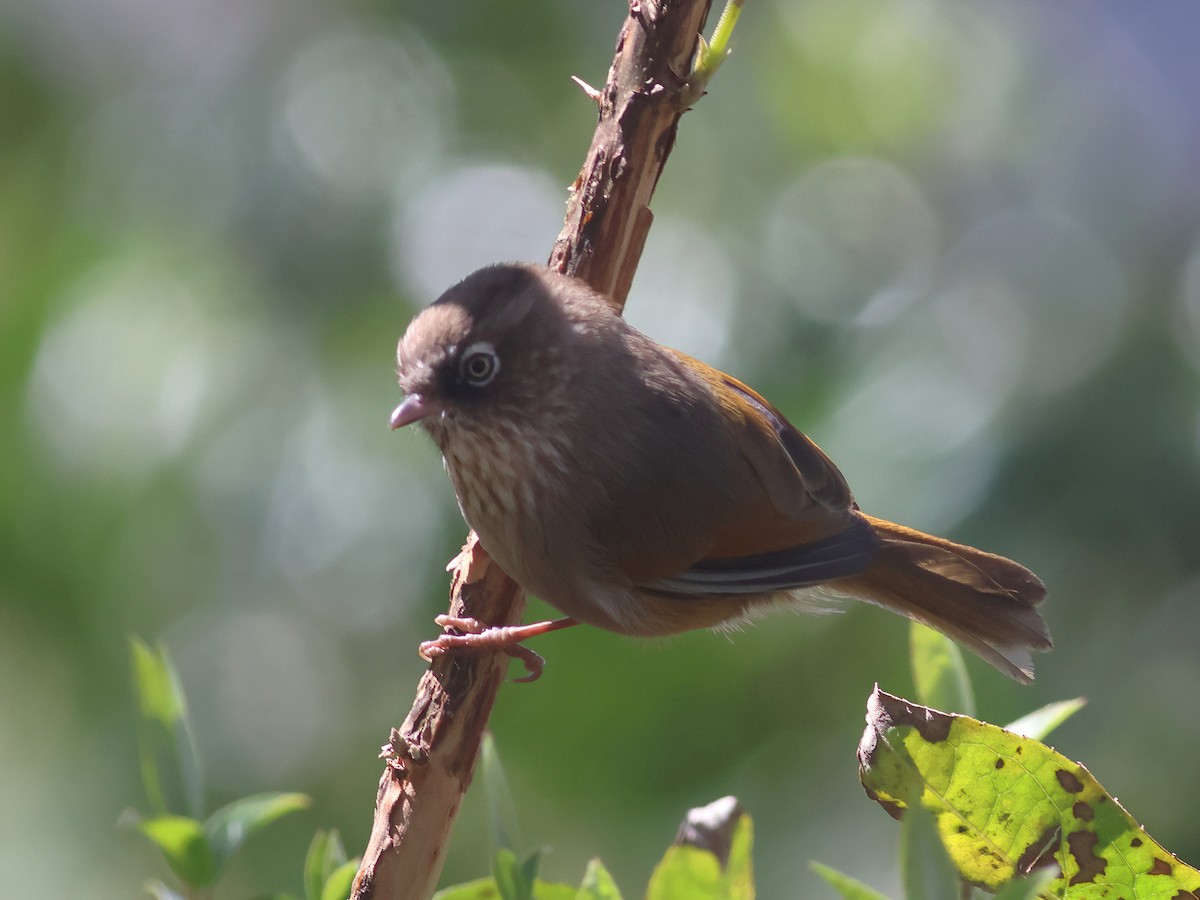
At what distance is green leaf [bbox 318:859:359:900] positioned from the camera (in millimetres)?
1080

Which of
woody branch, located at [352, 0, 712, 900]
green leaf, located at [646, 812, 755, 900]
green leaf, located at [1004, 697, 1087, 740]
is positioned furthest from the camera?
woody branch, located at [352, 0, 712, 900]

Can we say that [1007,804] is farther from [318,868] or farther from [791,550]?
[791,550]

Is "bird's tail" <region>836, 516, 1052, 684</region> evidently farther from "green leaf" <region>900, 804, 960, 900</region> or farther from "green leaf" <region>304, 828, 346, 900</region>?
A: "green leaf" <region>900, 804, 960, 900</region>

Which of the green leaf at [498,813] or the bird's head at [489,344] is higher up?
the bird's head at [489,344]

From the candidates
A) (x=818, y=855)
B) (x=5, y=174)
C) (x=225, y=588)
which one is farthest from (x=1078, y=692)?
(x=5, y=174)

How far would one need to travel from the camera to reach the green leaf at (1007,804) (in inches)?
38.0

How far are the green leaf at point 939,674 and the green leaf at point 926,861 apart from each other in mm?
409

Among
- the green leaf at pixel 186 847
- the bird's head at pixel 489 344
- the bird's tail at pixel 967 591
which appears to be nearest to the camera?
the green leaf at pixel 186 847

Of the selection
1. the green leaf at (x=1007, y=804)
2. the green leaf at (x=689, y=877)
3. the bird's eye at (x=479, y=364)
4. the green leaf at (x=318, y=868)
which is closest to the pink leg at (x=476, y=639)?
the bird's eye at (x=479, y=364)

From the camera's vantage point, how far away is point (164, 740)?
1078mm

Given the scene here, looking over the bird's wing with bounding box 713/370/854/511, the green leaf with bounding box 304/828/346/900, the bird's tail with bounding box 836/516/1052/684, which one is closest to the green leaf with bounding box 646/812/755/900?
the green leaf with bounding box 304/828/346/900

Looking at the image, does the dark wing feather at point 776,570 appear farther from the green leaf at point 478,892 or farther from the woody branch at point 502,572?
the green leaf at point 478,892

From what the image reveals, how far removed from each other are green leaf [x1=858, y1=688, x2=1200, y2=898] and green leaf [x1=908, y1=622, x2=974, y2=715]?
166mm

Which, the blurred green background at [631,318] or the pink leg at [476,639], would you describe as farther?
the blurred green background at [631,318]
